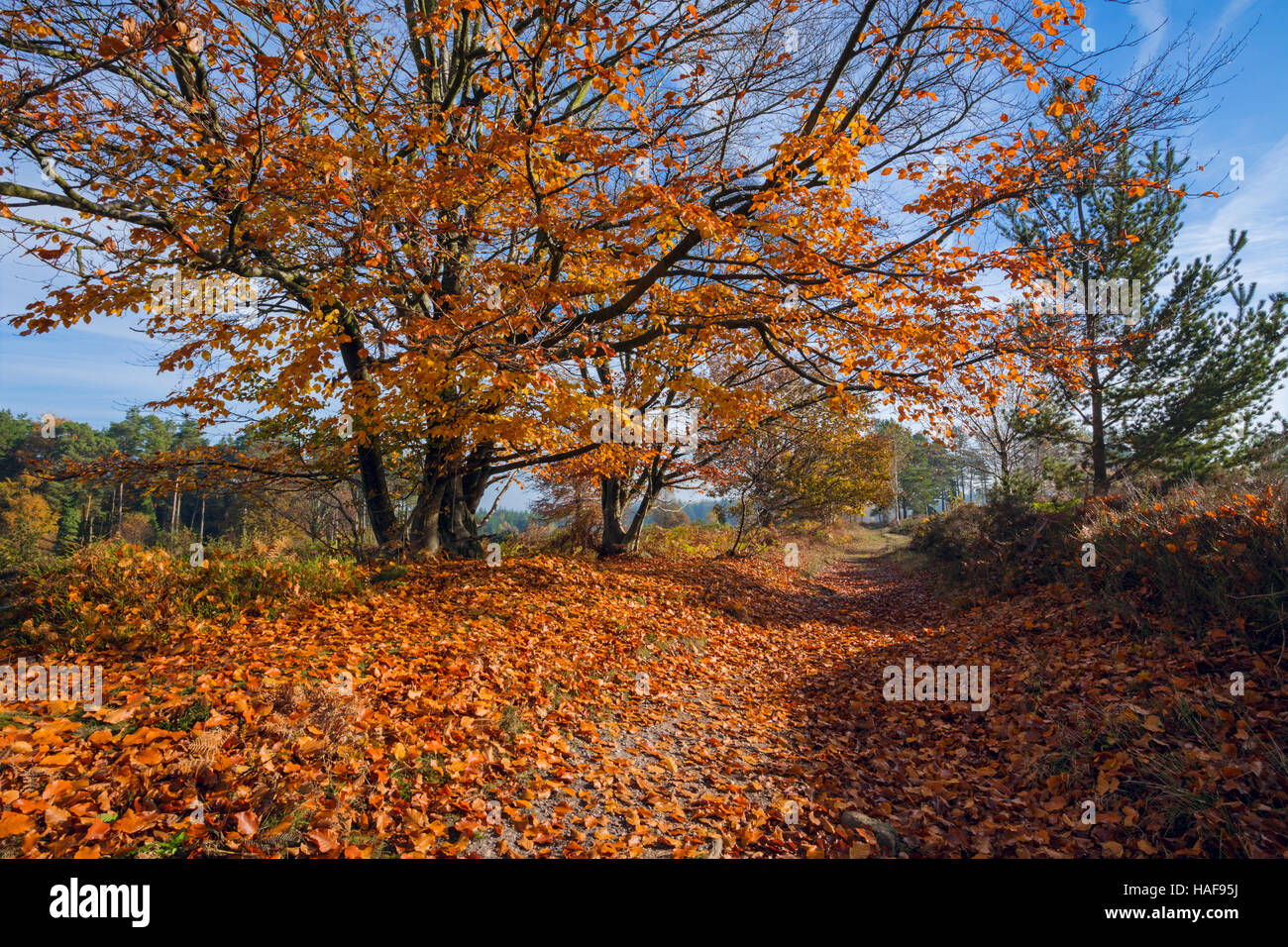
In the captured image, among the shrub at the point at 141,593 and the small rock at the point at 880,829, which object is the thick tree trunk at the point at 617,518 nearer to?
the shrub at the point at 141,593

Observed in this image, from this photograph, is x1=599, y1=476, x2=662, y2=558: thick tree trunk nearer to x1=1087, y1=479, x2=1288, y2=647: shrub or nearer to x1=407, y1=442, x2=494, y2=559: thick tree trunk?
x1=407, y1=442, x2=494, y2=559: thick tree trunk

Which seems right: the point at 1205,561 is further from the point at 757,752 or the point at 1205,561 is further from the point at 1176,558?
the point at 757,752

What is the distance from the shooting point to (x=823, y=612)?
41.5 ft

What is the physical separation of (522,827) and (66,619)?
5.02m

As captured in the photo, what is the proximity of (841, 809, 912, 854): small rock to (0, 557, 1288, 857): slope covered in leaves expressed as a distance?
3.2 inches

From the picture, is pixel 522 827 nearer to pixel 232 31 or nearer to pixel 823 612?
pixel 232 31

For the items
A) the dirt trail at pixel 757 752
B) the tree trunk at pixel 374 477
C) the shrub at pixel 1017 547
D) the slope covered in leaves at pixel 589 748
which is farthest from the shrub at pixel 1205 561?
the tree trunk at pixel 374 477

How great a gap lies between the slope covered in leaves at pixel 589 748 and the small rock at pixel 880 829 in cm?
8

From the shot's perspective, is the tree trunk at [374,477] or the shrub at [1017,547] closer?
the tree trunk at [374,477]

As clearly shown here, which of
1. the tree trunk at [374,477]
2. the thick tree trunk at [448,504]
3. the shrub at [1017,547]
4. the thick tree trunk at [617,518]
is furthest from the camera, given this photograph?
the thick tree trunk at [617,518]

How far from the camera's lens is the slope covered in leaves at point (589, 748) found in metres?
3.22

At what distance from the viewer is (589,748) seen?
507cm

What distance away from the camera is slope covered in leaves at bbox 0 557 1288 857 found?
10.6 ft
